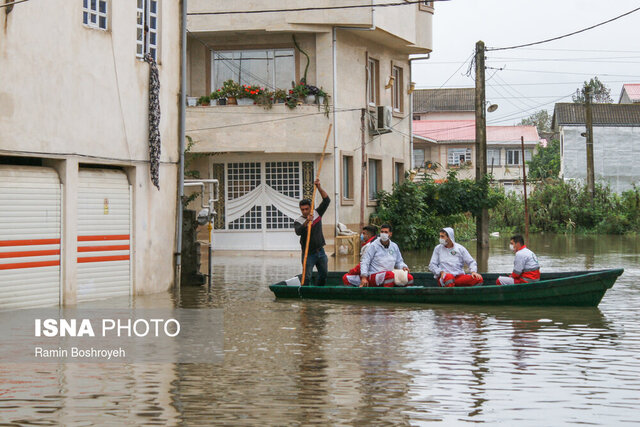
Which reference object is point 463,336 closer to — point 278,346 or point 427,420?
point 278,346

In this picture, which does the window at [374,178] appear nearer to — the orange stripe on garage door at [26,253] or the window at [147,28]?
the window at [147,28]

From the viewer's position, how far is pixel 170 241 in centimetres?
2091

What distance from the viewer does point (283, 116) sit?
3350cm

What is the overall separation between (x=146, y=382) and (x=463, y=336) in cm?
539

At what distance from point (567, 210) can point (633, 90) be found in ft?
110

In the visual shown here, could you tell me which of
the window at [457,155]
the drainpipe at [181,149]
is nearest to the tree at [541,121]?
the window at [457,155]

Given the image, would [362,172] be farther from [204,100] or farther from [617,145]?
[617,145]

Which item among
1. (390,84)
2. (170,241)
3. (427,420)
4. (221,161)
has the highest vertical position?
(390,84)

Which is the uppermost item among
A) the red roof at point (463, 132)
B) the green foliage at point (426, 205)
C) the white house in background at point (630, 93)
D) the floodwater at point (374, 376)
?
the white house in background at point (630, 93)

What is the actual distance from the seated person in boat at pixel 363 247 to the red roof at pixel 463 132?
2168 inches

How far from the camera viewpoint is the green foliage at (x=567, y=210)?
5522cm

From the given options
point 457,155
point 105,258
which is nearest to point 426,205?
point 105,258

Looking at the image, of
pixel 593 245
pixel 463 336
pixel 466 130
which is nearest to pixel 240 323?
pixel 463 336

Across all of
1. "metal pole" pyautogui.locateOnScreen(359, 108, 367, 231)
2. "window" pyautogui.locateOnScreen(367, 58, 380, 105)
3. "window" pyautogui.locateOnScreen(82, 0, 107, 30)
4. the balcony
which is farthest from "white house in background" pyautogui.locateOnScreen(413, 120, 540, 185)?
"window" pyautogui.locateOnScreen(82, 0, 107, 30)
